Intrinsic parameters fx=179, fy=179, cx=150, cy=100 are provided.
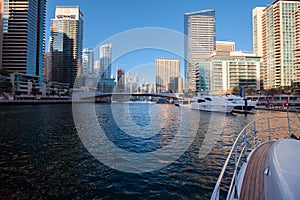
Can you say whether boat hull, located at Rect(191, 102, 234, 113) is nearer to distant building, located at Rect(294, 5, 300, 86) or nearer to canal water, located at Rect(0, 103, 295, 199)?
canal water, located at Rect(0, 103, 295, 199)

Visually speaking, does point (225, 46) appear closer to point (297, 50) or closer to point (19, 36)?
point (297, 50)

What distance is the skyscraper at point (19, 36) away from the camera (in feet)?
335

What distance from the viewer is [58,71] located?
148 meters

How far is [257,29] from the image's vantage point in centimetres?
13075

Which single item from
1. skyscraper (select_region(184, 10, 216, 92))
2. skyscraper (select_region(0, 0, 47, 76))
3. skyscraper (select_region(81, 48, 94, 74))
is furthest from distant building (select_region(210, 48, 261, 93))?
skyscraper (select_region(0, 0, 47, 76))

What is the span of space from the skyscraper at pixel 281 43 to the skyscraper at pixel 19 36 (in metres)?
142

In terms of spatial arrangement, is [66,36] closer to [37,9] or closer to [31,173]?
[37,9]

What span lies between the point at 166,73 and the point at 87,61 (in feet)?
255

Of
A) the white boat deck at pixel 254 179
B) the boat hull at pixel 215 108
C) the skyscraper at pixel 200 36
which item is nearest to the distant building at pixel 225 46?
the skyscraper at pixel 200 36

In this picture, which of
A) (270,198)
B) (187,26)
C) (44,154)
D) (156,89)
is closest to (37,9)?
(156,89)

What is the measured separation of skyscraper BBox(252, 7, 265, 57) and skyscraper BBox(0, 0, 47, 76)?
490 feet

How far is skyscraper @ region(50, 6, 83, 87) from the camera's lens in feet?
488

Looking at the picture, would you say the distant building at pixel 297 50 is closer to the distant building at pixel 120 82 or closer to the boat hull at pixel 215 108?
the boat hull at pixel 215 108

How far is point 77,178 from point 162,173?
329cm
